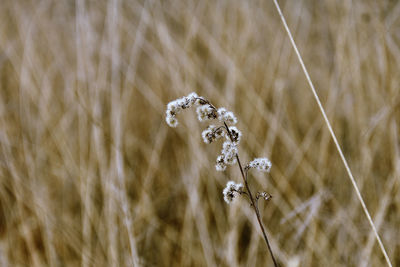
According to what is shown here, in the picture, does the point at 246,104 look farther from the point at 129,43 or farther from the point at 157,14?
the point at 129,43

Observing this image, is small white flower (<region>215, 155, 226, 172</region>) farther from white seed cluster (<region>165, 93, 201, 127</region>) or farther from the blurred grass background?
the blurred grass background

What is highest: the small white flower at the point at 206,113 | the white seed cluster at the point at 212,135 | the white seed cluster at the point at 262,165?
the small white flower at the point at 206,113

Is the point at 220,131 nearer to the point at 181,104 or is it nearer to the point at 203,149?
the point at 181,104

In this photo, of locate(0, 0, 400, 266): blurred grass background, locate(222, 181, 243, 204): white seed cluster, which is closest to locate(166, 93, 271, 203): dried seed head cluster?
locate(222, 181, 243, 204): white seed cluster

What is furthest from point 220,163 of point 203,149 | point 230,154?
point 203,149

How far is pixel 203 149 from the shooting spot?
105cm

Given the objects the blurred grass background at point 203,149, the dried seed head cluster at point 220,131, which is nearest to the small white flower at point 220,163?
the dried seed head cluster at point 220,131

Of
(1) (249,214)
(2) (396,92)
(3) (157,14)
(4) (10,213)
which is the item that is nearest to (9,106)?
(4) (10,213)

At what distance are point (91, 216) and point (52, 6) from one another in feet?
4.58

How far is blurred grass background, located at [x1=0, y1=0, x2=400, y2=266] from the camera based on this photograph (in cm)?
87

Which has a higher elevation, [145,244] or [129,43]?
[129,43]

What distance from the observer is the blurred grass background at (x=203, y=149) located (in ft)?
2.85

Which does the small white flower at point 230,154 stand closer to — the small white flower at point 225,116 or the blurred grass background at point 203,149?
the small white flower at point 225,116

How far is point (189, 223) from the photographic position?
91 cm
